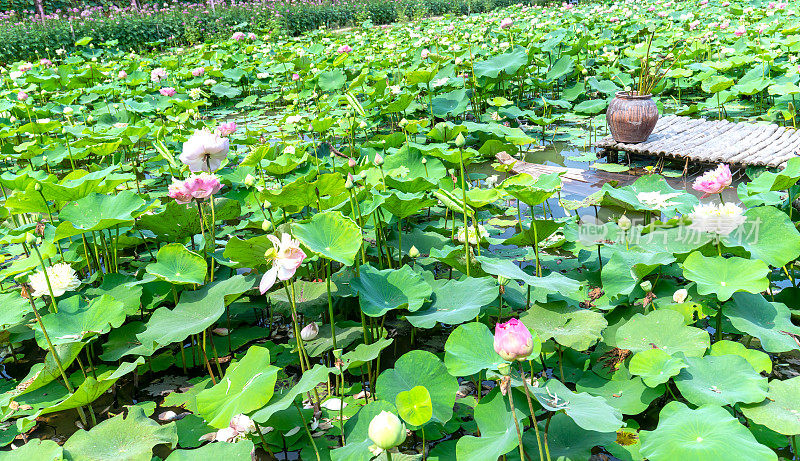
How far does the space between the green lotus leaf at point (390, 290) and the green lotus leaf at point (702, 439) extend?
719mm

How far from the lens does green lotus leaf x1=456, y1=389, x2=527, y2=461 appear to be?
1207 millimetres

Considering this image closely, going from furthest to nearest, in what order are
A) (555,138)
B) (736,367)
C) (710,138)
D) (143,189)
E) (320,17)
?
(320,17)
(555,138)
(710,138)
(143,189)
(736,367)

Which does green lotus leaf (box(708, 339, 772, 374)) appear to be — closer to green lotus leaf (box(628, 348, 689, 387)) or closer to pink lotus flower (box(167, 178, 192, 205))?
green lotus leaf (box(628, 348, 689, 387))

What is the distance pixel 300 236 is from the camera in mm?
1649

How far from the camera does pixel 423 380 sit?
4.87 ft

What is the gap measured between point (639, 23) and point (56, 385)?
8298 mm

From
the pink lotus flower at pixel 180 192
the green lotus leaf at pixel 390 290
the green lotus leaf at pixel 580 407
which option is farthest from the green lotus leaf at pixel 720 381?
the pink lotus flower at pixel 180 192

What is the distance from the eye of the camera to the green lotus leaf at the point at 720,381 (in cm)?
136

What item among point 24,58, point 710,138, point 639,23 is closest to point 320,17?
point 24,58

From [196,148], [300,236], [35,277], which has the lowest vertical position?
[35,277]

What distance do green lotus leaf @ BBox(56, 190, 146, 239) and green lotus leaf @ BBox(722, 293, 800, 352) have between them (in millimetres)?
1994

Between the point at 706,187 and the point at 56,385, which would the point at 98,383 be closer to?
the point at 56,385

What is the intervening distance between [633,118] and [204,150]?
3.08m

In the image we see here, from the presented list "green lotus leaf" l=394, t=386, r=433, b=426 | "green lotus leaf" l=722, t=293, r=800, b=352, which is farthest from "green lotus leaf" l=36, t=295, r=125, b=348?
"green lotus leaf" l=722, t=293, r=800, b=352
